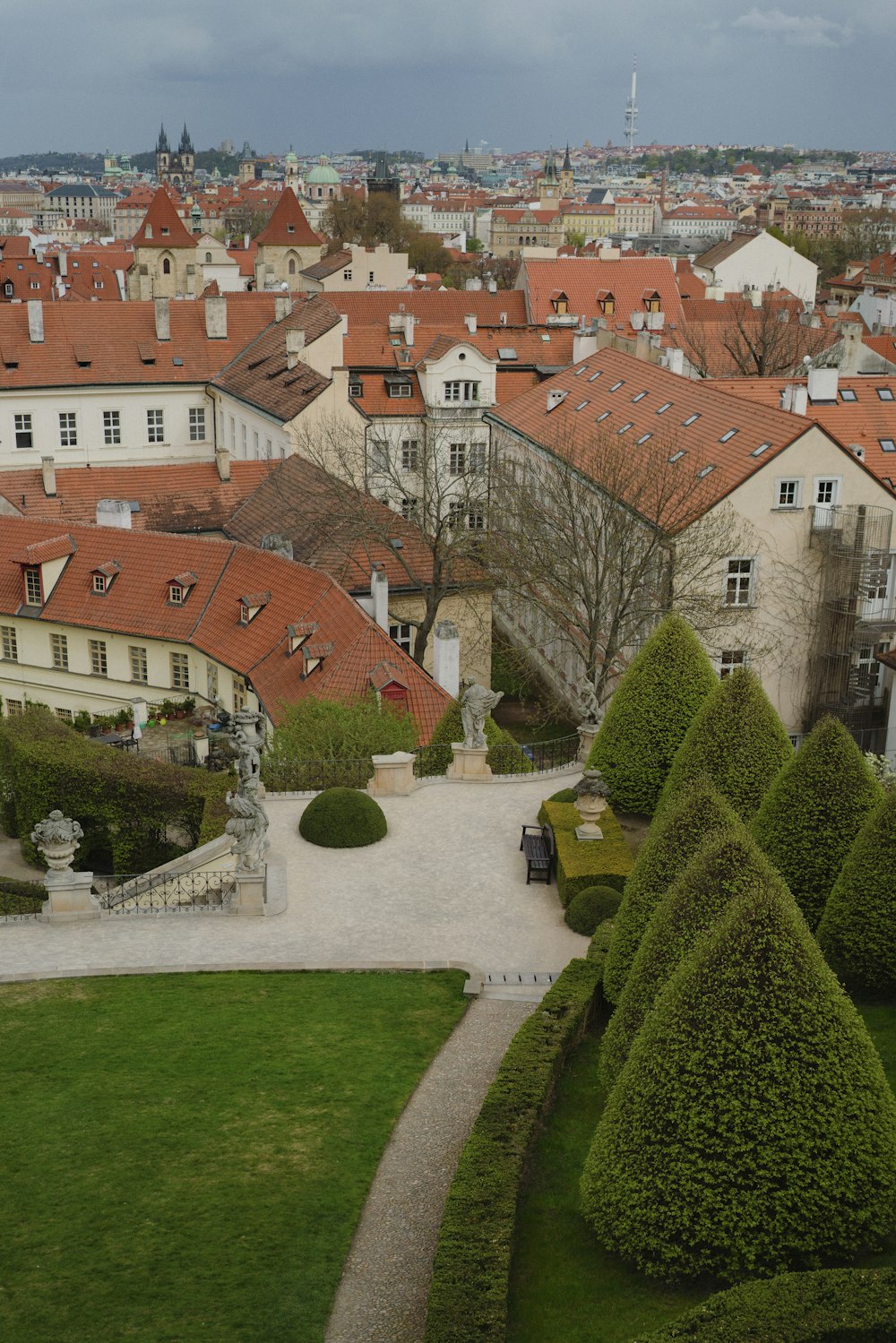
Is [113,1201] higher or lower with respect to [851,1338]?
lower

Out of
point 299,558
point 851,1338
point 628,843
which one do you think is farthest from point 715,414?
point 851,1338

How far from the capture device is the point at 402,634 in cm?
5003

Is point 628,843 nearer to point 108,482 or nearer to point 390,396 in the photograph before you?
point 108,482

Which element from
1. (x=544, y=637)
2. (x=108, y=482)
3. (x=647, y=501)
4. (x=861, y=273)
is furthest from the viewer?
(x=861, y=273)

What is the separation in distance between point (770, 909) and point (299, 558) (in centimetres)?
3613

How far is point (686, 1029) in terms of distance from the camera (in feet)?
47.0

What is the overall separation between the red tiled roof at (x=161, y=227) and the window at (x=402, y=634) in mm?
70912

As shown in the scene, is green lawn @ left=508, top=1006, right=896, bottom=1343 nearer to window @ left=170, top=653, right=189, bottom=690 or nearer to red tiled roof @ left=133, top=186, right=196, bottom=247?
window @ left=170, top=653, right=189, bottom=690

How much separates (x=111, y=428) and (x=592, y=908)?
5196cm

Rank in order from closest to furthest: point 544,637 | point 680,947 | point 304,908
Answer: point 680,947
point 304,908
point 544,637

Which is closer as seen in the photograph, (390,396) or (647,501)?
(647,501)

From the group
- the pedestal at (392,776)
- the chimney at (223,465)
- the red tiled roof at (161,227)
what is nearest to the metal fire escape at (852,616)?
the pedestal at (392,776)

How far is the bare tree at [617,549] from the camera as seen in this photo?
4134cm

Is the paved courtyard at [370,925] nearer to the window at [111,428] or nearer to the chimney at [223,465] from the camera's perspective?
the chimney at [223,465]
